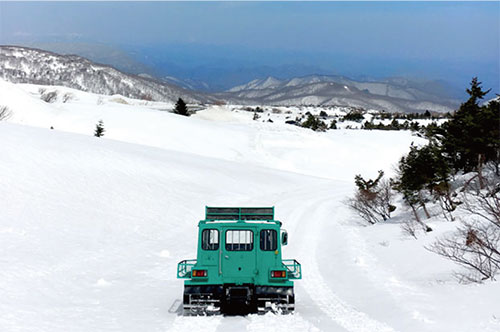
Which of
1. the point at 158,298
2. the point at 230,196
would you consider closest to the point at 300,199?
the point at 230,196

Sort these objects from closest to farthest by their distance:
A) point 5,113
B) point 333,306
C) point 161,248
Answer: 1. point 333,306
2. point 161,248
3. point 5,113

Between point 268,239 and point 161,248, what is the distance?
50.5ft

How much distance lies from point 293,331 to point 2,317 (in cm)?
809

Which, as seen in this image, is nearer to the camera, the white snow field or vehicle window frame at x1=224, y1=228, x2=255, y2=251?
the white snow field

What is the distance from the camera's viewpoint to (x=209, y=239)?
14273 mm

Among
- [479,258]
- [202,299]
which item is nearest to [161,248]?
[202,299]

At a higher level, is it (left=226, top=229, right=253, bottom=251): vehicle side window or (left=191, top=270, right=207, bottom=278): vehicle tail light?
(left=226, top=229, right=253, bottom=251): vehicle side window

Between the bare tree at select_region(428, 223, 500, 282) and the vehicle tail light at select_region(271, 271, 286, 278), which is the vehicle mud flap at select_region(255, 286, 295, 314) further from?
the bare tree at select_region(428, 223, 500, 282)

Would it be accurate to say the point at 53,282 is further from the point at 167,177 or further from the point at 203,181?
the point at 203,181

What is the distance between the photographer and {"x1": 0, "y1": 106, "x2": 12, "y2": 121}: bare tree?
83.6 m

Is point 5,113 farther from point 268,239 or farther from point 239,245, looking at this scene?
point 268,239

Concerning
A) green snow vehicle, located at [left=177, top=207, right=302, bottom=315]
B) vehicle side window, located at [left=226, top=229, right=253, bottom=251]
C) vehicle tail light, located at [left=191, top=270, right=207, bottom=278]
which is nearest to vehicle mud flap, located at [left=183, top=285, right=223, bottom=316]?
green snow vehicle, located at [left=177, top=207, right=302, bottom=315]

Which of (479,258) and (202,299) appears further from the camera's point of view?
(479,258)

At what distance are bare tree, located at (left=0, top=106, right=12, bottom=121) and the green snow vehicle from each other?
8142 cm
